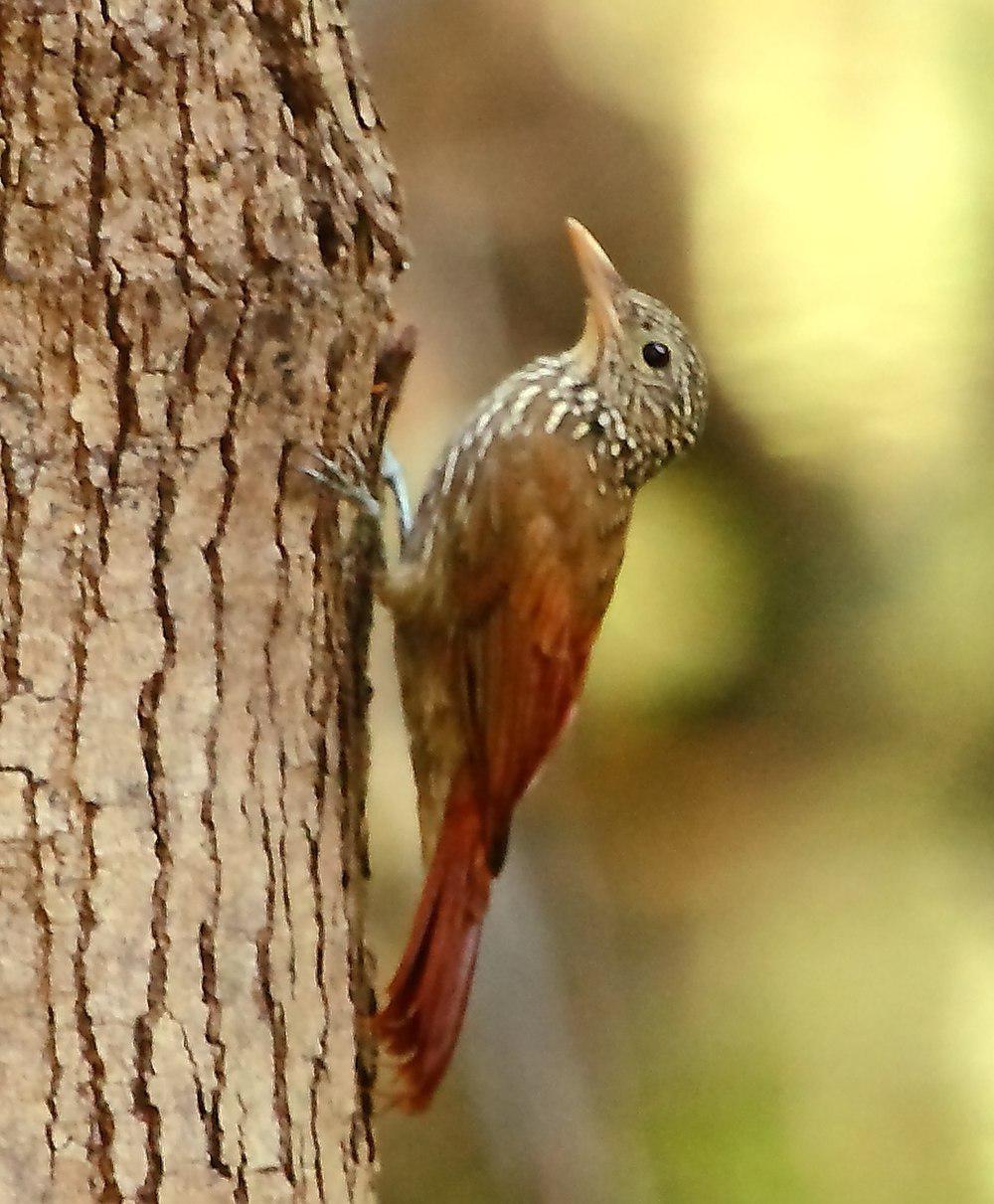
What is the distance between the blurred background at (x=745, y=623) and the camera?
3.07 meters

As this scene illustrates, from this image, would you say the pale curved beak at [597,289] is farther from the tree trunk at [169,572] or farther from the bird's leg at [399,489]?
the tree trunk at [169,572]

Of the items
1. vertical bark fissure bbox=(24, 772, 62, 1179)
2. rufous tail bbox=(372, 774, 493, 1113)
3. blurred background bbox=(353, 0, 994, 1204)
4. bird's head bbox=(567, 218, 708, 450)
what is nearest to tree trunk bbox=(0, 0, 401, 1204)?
vertical bark fissure bbox=(24, 772, 62, 1179)

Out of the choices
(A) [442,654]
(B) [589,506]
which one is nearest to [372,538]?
(A) [442,654]

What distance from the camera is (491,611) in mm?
1794

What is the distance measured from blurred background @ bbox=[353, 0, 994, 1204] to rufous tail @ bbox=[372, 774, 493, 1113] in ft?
3.97

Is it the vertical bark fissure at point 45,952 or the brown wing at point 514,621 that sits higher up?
the brown wing at point 514,621

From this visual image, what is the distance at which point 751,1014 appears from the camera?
3.34 meters

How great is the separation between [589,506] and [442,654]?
0.29 meters

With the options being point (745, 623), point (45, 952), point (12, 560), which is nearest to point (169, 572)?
point (12, 560)

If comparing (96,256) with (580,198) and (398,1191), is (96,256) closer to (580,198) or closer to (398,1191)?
(580,198)

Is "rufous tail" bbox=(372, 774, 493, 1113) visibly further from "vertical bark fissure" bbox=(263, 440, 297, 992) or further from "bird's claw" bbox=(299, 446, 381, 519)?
"bird's claw" bbox=(299, 446, 381, 519)

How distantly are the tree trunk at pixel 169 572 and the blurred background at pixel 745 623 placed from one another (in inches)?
59.7

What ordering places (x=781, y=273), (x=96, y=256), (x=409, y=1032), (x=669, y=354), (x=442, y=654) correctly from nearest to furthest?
(x=96, y=256) < (x=409, y=1032) < (x=442, y=654) < (x=669, y=354) < (x=781, y=273)

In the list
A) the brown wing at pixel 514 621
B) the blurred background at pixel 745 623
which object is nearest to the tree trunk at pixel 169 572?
the brown wing at pixel 514 621
